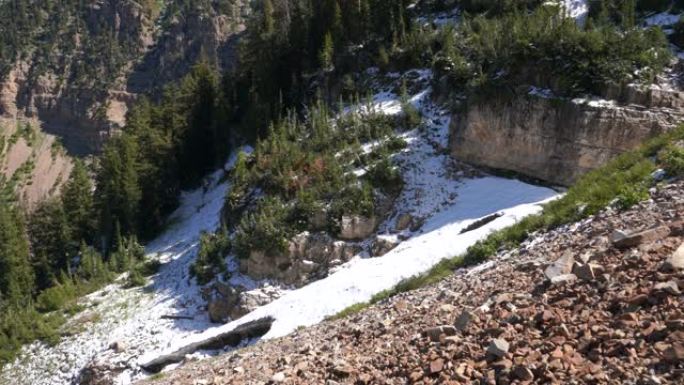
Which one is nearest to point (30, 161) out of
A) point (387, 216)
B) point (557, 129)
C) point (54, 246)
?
point (54, 246)

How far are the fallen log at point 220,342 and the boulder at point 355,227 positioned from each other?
20.3 ft

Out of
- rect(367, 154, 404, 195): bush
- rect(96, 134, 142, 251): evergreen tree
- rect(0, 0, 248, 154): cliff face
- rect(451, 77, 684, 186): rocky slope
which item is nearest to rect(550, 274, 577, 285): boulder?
rect(451, 77, 684, 186): rocky slope

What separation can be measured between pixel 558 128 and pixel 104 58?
126600 millimetres

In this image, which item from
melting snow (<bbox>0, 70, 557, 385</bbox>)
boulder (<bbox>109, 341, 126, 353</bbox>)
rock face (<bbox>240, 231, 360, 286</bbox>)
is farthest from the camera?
rock face (<bbox>240, 231, 360, 286</bbox>)

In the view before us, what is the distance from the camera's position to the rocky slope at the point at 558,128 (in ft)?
70.7

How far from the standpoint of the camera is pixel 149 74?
13300 centimetres

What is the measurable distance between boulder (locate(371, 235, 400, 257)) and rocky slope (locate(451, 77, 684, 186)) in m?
5.17

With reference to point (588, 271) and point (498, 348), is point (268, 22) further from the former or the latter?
point (498, 348)

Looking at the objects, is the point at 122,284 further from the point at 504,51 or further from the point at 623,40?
the point at 623,40

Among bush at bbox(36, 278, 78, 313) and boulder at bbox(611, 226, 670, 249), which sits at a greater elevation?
boulder at bbox(611, 226, 670, 249)

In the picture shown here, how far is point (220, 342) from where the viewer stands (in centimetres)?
1855

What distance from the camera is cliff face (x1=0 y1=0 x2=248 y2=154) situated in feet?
400

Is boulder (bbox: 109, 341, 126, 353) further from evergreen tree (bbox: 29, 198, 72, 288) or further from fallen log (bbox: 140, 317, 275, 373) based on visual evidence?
evergreen tree (bbox: 29, 198, 72, 288)

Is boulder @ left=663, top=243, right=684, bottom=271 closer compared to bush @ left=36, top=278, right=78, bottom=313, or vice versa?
boulder @ left=663, top=243, right=684, bottom=271
